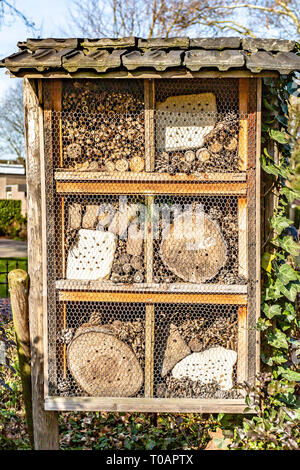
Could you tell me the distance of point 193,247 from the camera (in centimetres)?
308

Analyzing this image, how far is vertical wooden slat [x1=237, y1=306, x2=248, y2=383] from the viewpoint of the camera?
3045 mm

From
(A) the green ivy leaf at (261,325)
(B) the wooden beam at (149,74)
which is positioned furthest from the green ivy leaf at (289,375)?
(B) the wooden beam at (149,74)

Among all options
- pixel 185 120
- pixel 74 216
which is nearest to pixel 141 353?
pixel 74 216

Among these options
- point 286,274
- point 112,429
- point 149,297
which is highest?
point 286,274

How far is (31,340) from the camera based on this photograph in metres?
3.15

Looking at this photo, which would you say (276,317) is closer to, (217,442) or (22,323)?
(217,442)

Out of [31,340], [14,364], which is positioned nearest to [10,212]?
[14,364]

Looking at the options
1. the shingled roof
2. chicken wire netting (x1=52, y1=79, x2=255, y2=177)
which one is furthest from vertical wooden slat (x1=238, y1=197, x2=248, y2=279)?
the shingled roof

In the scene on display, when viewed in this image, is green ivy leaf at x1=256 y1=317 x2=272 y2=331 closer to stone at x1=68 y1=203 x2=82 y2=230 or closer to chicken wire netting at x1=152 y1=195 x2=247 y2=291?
chicken wire netting at x1=152 y1=195 x2=247 y2=291

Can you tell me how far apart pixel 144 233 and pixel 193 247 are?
333 millimetres

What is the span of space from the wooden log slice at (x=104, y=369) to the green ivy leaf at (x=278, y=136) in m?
1.66

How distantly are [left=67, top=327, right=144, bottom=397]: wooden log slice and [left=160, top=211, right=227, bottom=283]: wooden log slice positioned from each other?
642 millimetres

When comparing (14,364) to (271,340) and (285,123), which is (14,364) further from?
(285,123)

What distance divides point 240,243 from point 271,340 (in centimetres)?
70
